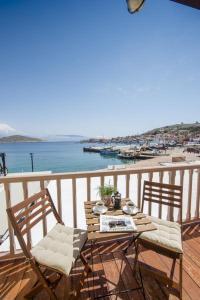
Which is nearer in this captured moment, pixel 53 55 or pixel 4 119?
pixel 53 55

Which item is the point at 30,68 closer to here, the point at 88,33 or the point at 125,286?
the point at 88,33

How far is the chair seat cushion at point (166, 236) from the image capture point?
1.50 meters

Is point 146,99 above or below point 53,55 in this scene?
above

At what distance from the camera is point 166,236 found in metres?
1.64

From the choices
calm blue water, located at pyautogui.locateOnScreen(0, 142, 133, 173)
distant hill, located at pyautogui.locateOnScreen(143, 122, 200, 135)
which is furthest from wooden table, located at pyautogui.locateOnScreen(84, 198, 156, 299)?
distant hill, located at pyautogui.locateOnScreen(143, 122, 200, 135)

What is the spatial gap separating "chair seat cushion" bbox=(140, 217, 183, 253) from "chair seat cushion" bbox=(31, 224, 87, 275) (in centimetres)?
69

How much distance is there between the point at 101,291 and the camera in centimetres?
155

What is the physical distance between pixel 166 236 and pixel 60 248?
1074 millimetres

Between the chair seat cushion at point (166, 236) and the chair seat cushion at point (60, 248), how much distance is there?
0.69 meters

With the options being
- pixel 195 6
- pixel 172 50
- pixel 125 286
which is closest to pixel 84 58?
pixel 172 50

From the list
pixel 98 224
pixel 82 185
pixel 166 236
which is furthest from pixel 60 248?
pixel 82 185

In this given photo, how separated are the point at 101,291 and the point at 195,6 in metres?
3.20

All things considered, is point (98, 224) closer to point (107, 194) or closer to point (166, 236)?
point (107, 194)

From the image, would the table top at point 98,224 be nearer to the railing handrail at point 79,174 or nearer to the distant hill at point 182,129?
the railing handrail at point 79,174
